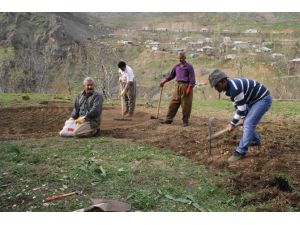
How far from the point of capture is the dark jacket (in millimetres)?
7953

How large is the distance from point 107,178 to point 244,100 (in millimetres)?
2074

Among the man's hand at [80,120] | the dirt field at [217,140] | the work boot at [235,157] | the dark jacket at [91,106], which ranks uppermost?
the dark jacket at [91,106]

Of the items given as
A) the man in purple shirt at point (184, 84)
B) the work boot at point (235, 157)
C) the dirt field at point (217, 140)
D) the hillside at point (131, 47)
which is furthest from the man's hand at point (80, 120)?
the hillside at point (131, 47)

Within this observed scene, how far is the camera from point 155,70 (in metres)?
40.9

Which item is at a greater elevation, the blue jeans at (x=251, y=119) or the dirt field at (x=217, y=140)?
the blue jeans at (x=251, y=119)

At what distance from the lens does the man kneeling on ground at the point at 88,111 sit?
7941 millimetres

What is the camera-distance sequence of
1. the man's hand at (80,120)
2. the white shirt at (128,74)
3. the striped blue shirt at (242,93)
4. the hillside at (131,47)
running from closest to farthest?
1. the striped blue shirt at (242,93)
2. the man's hand at (80,120)
3. the white shirt at (128,74)
4. the hillside at (131,47)

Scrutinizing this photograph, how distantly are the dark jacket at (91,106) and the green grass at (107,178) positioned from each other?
0.88m

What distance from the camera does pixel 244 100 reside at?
230 inches

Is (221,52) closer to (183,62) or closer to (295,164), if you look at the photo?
(183,62)

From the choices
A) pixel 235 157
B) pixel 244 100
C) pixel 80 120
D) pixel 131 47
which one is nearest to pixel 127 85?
pixel 80 120

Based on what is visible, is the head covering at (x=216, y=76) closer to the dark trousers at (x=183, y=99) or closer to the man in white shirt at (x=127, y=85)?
the dark trousers at (x=183, y=99)

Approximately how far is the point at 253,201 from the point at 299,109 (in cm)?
781

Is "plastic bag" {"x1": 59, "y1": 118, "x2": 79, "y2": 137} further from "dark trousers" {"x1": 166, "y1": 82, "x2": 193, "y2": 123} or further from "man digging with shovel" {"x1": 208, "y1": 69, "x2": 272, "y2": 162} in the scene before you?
"man digging with shovel" {"x1": 208, "y1": 69, "x2": 272, "y2": 162}
